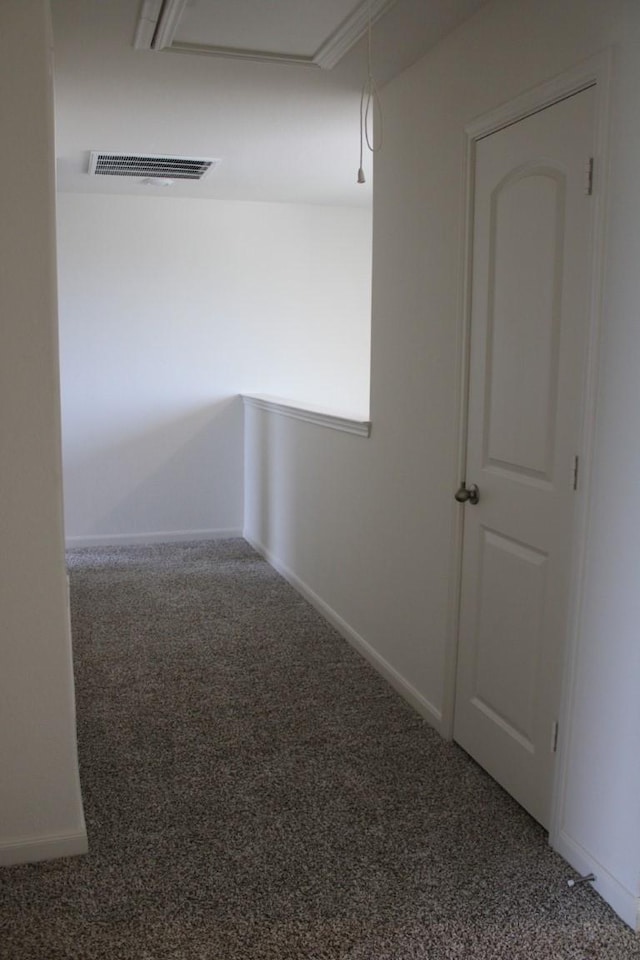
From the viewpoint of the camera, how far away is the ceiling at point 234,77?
8.62 feet

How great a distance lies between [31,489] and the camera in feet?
7.03

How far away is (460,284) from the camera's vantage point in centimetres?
274

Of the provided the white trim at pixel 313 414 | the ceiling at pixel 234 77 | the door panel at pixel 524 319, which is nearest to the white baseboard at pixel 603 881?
the door panel at pixel 524 319

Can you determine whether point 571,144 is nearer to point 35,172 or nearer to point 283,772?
point 35,172

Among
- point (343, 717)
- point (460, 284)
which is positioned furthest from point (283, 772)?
point (460, 284)

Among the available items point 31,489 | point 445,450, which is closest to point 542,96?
point 445,450

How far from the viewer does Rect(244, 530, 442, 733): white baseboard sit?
3108 mm

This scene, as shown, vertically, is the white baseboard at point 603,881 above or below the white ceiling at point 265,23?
below

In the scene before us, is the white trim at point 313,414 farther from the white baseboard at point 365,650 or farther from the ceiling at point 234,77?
the ceiling at point 234,77

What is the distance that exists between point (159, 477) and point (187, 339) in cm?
98

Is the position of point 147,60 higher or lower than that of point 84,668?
higher

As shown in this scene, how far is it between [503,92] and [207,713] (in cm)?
231

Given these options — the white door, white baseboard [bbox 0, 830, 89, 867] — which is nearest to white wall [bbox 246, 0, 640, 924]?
the white door

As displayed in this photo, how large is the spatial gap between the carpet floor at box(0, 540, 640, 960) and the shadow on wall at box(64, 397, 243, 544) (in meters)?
2.20
